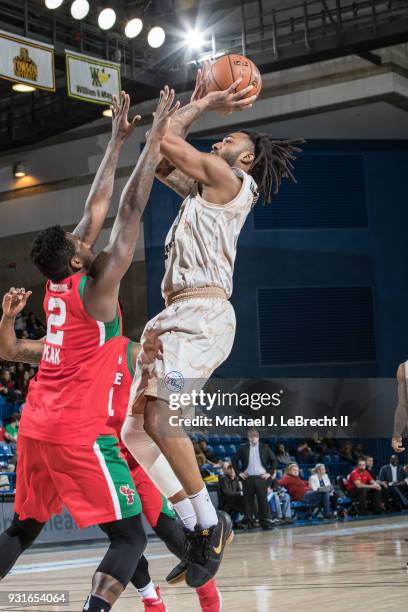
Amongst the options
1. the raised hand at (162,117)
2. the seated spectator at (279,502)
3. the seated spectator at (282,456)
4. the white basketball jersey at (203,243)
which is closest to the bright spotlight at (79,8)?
the seated spectator at (279,502)

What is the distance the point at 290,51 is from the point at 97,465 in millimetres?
15613

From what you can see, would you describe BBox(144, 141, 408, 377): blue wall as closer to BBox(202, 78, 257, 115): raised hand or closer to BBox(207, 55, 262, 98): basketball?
BBox(207, 55, 262, 98): basketball

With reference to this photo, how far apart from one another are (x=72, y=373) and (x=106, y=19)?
13319 millimetres

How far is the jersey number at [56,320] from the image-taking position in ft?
14.7

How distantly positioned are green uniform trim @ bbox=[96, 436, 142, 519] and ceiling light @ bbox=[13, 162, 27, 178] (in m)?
21.3

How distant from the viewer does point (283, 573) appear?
8.21 metres

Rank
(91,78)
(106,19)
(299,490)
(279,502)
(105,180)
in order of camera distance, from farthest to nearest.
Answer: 1. (299,490)
2. (106,19)
3. (279,502)
4. (91,78)
5. (105,180)

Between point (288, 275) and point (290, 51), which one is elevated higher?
point (290, 51)

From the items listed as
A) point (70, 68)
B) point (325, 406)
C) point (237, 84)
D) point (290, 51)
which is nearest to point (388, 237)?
point (325, 406)

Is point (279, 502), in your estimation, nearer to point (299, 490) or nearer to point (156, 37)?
point (299, 490)

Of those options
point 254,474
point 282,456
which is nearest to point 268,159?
point 254,474

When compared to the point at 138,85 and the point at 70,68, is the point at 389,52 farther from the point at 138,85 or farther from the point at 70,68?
the point at 70,68

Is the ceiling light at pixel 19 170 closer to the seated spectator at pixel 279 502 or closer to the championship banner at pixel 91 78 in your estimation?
the championship banner at pixel 91 78

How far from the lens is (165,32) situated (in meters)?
18.8
